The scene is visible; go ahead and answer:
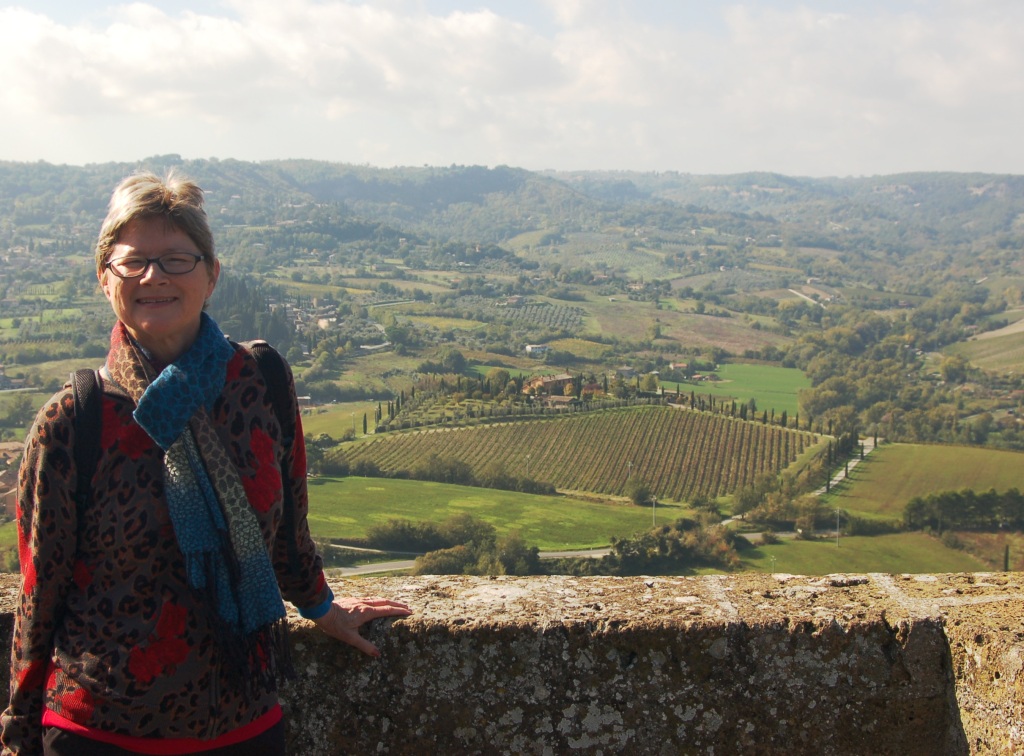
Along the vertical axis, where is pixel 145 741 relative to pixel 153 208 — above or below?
below

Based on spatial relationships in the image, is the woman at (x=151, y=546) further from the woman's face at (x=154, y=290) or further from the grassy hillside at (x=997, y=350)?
the grassy hillside at (x=997, y=350)

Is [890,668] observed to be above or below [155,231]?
below

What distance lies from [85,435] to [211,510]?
0.32 meters

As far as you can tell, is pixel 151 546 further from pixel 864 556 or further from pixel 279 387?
pixel 864 556

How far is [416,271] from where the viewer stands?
6058 inches

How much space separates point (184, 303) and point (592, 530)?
130 ft

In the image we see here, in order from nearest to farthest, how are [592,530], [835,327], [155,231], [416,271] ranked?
[155,231] < [592,530] < [835,327] < [416,271]

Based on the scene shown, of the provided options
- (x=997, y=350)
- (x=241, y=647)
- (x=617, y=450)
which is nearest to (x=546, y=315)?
(x=997, y=350)

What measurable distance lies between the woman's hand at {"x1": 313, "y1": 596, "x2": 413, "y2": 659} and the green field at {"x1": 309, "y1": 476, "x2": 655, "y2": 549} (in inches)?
1411

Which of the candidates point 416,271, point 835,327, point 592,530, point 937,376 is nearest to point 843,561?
point 592,530

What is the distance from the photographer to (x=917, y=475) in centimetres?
5150

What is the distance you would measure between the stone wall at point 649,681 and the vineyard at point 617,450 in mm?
45803

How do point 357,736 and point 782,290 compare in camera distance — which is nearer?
point 357,736

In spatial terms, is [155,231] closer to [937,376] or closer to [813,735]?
[813,735]
